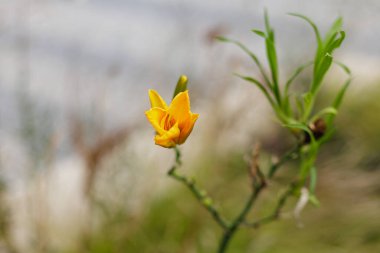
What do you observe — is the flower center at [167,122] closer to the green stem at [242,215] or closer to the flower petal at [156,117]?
the flower petal at [156,117]

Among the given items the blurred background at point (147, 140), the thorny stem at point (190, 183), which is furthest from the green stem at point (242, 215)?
the blurred background at point (147, 140)

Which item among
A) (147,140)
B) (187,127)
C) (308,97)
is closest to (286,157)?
(308,97)

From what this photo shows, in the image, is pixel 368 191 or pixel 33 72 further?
pixel 33 72

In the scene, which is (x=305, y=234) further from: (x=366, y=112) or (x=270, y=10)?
(x=270, y=10)

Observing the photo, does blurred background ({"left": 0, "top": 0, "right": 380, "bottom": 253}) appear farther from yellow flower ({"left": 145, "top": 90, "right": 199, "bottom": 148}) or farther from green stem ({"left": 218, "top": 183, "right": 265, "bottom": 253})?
yellow flower ({"left": 145, "top": 90, "right": 199, "bottom": 148})

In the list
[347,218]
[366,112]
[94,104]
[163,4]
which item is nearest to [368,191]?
[347,218]

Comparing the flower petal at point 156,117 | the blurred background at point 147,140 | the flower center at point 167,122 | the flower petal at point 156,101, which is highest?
the flower petal at point 156,101

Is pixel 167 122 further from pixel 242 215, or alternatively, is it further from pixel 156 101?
pixel 242 215
